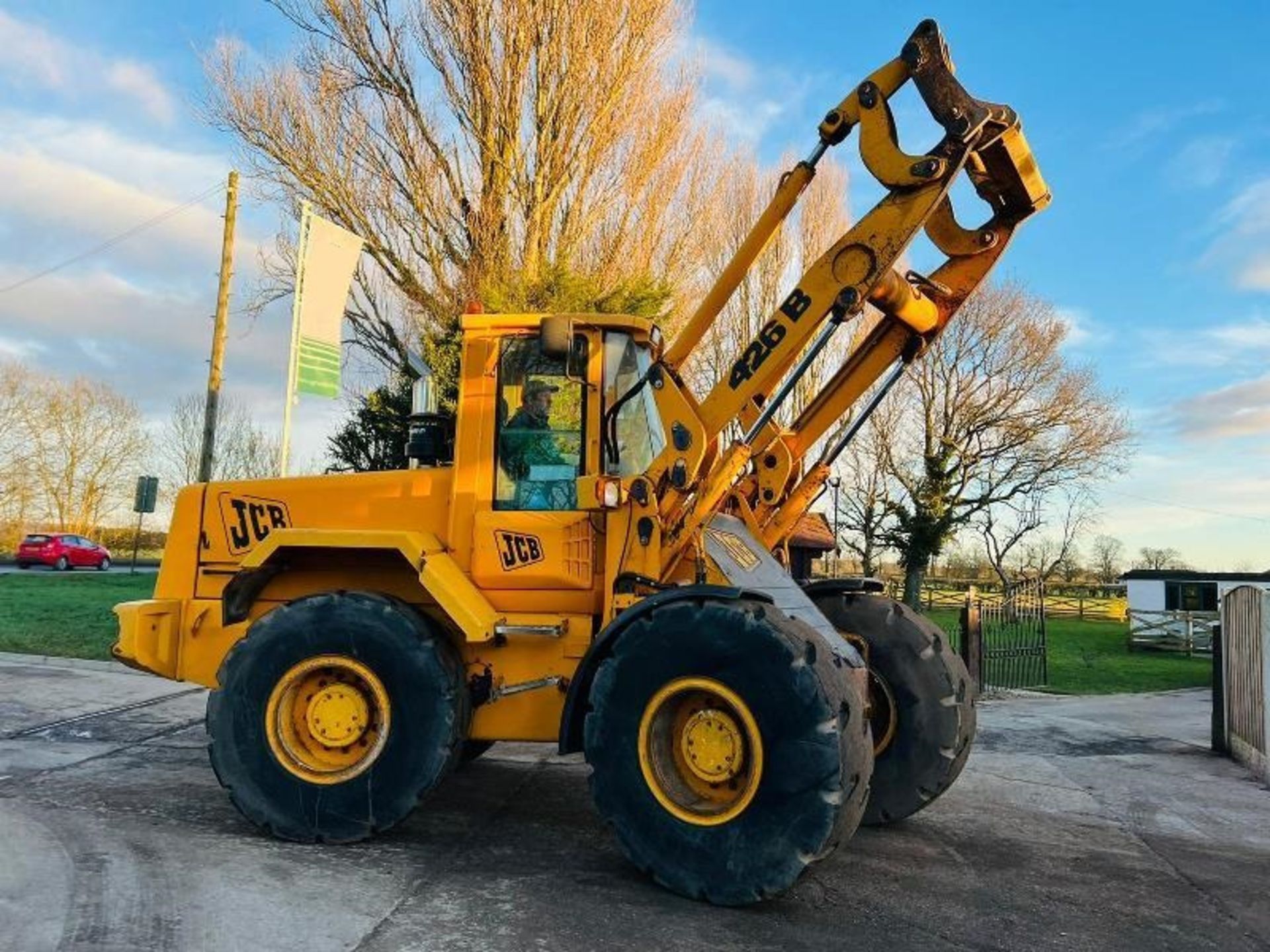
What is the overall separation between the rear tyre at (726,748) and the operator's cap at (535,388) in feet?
4.92

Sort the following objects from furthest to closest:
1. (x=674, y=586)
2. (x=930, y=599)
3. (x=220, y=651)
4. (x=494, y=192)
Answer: (x=930, y=599)
(x=494, y=192)
(x=220, y=651)
(x=674, y=586)

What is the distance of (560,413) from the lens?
5258 mm

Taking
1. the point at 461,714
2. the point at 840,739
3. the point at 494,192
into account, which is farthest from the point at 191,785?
the point at 494,192

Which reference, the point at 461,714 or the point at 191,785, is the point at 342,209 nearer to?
the point at 191,785

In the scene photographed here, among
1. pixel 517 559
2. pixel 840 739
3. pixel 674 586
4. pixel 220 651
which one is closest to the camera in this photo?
pixel 840 739

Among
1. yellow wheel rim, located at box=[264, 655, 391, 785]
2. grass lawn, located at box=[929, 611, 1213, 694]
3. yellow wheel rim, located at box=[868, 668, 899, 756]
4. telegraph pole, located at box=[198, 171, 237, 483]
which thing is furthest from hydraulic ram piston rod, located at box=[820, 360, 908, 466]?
telegraph pole, located at box=[198, 171, 237, 483]

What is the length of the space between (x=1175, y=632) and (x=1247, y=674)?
56.2ft

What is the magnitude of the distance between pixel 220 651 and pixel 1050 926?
15.3 feet

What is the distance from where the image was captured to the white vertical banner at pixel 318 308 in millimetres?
11227

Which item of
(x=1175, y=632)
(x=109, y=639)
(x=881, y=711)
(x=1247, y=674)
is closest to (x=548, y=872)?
(x=881, y=711)

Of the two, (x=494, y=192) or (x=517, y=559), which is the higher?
(x=494, y=192)

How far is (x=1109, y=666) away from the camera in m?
18.6

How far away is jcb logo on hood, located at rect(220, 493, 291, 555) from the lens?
5703mm

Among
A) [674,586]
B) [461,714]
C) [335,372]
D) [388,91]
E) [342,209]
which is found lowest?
[461,714]
